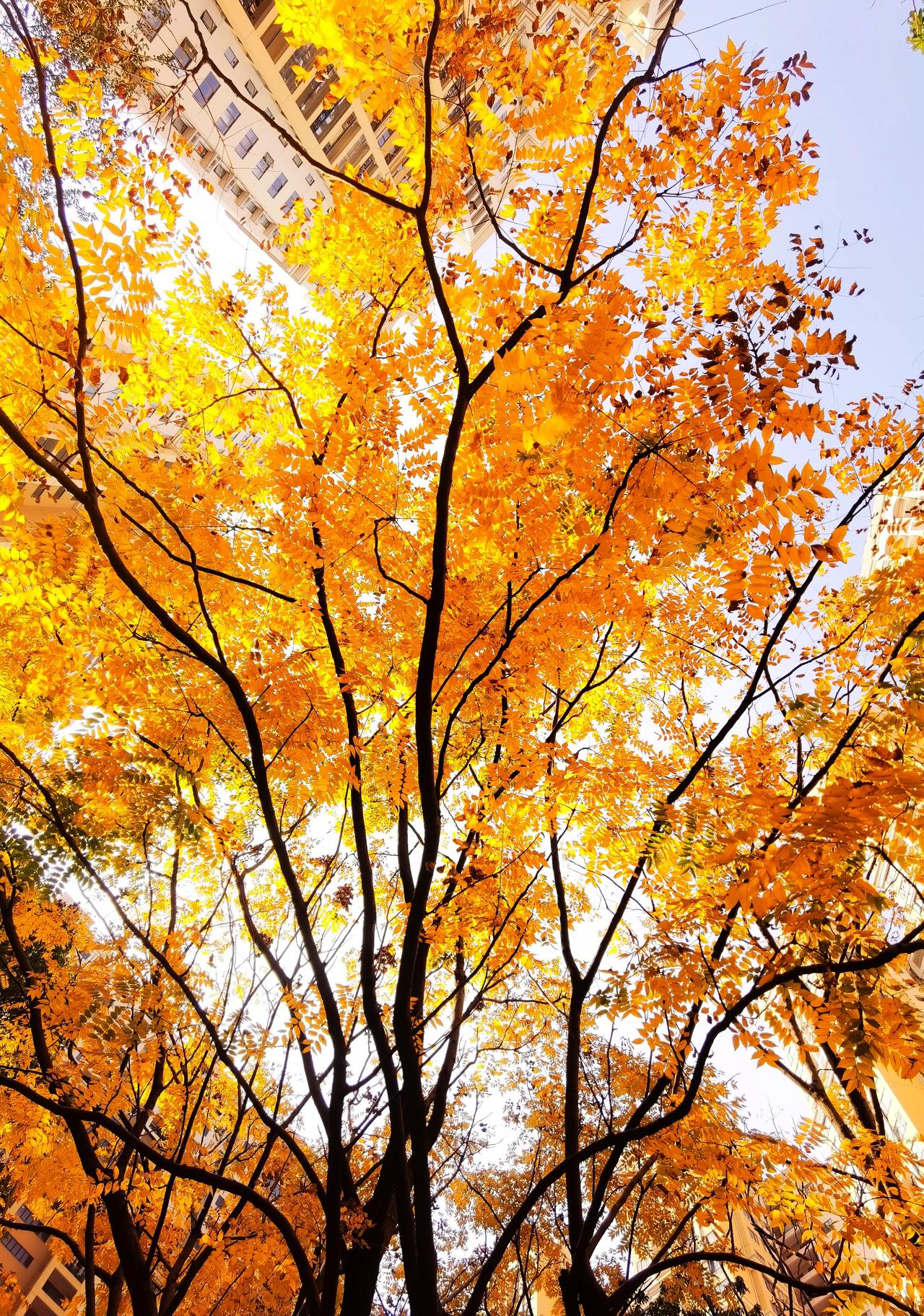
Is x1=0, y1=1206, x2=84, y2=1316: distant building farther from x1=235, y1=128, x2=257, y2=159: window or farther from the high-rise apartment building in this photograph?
x1=235, y1=128, x2=257, y2=159: window

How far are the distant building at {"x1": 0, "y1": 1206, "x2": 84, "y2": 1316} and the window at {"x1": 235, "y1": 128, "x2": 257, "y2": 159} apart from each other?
41802 mm

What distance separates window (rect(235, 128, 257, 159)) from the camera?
89.9 ft

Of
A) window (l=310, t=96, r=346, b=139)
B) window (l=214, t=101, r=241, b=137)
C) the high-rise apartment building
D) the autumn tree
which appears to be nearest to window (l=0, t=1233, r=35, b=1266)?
the autumn tree

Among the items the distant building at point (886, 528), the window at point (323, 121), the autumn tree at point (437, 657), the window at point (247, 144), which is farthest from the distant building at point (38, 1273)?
the window at point (323, 121)

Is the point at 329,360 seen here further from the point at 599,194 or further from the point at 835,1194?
the point at 835,1194

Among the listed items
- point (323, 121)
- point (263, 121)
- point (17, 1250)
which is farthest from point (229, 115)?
point (17, 1250)

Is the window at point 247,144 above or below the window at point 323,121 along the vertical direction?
below

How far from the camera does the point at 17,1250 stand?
82.3 ft

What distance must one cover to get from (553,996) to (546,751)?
19.9ft

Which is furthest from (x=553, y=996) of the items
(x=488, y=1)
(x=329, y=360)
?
(x=488, y=1)

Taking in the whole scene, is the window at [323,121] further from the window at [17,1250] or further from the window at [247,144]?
the window at [17,1250]

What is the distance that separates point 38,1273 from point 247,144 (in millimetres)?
48044

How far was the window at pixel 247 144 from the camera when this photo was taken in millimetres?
27416

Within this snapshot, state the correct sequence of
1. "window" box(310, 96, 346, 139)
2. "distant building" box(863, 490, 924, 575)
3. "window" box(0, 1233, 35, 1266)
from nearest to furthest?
1. "distant building" box(863, 490, 924, 575)
2. "window" box(0, 1233, 35, 1266)
3. "window" box(310, 96, 346, 139)
